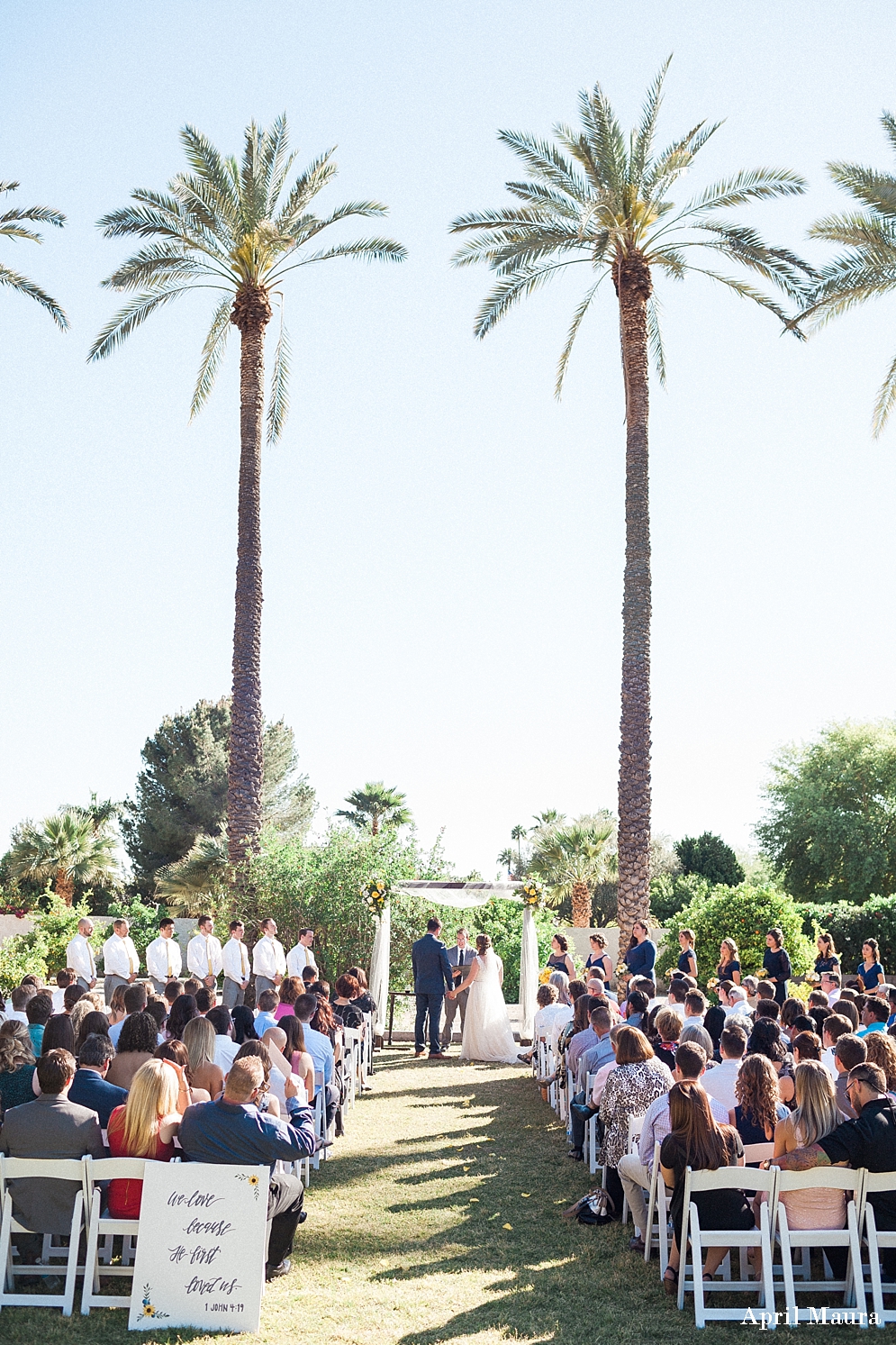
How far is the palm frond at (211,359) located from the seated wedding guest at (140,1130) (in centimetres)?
2093

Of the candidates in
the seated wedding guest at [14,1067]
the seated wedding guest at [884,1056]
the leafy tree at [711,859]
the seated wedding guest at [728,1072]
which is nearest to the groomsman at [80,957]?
the seated wedding guest at [14,1067]

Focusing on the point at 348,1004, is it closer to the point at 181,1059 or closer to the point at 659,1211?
the point at 181,1059

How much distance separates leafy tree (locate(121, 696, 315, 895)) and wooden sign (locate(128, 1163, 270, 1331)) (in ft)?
127

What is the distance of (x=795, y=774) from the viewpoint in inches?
1388

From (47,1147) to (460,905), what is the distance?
14149 millimetres

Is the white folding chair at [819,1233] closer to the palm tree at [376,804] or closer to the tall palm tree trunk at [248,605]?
the tall palm tree trunk at [248,605]

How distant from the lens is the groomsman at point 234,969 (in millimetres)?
17250

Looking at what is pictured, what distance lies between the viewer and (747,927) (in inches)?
751

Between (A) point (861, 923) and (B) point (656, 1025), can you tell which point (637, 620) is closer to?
(A) point (861, 923)

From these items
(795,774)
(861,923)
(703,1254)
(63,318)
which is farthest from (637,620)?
(795,774)

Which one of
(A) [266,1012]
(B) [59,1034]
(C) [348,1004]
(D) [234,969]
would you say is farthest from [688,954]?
(B) [59,1034]

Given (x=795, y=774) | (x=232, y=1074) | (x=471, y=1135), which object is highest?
(x=795, y=774)

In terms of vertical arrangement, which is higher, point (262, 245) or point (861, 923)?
point (262, 245)

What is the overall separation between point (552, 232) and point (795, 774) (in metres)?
20.0
